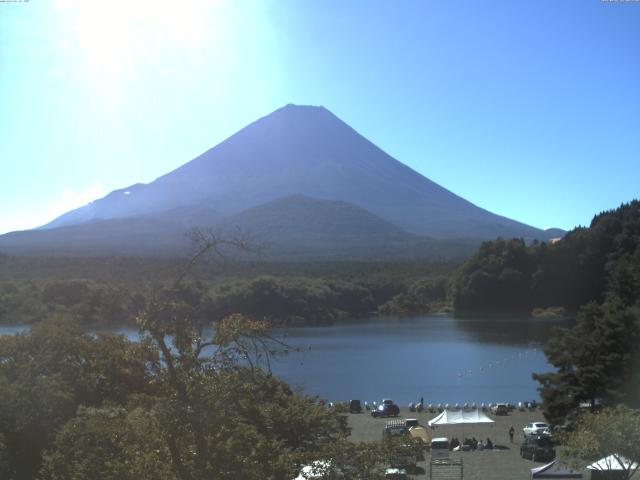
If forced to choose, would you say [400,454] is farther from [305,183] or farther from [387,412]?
[305,183]

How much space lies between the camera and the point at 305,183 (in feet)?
352

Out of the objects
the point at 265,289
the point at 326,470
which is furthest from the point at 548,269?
the point at 326,470

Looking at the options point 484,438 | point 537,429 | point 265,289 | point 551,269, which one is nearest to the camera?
point 537,429

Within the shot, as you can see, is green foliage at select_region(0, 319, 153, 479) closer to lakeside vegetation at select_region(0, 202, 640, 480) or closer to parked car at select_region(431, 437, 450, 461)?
lakeside vegetation at select_region(0, 202, 640, 480)

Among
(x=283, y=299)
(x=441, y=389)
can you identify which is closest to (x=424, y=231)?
(x=283, y=299)

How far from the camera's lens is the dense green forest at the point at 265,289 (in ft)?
126

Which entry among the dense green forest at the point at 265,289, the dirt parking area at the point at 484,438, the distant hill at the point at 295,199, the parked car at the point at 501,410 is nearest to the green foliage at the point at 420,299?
the dense green forest at the point at 265,289

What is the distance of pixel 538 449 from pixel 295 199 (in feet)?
270

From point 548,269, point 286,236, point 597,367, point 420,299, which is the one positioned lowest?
point 420,299

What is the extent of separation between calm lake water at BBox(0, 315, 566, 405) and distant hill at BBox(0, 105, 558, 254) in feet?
123

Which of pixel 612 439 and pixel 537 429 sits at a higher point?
pixel 612 439

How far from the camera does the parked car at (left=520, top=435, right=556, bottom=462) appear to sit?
37.8ft

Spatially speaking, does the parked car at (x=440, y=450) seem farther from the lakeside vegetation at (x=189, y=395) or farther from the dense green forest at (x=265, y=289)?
the dense green forest at (x=265, y=289)

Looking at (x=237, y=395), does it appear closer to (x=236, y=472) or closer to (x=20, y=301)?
(x=236, y=472)
